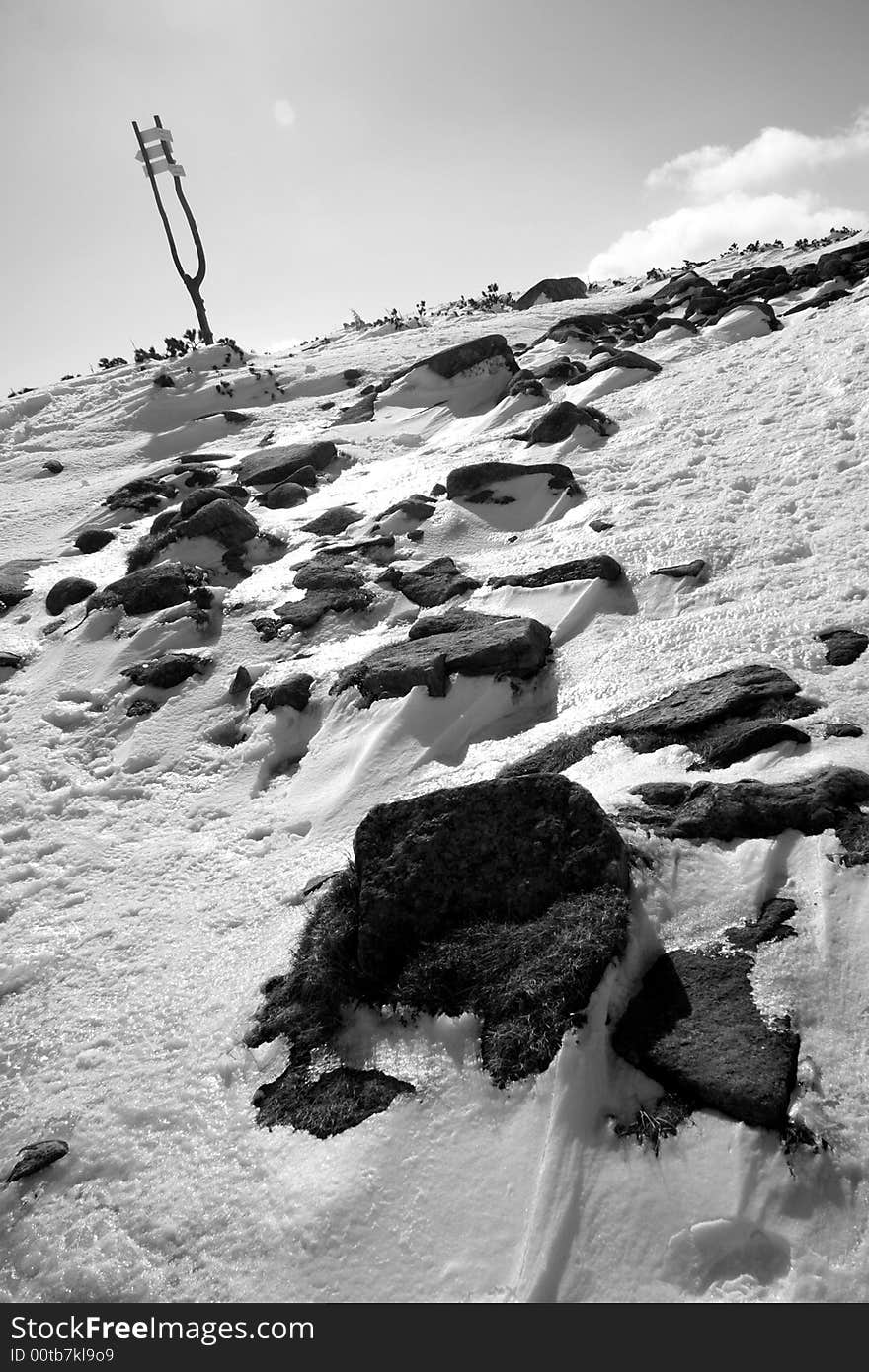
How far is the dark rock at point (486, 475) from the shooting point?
9727 millimetres

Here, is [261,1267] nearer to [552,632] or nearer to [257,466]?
[552,632]

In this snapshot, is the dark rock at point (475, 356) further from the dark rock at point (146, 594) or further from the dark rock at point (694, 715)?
the dark rock at point (694, 715)

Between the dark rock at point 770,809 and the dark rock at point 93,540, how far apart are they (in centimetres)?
909

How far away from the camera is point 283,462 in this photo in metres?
12.3

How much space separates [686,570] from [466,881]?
4.05 meters

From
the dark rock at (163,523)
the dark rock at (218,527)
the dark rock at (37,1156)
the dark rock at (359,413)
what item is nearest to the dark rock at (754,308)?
the dark rock at (359,413)

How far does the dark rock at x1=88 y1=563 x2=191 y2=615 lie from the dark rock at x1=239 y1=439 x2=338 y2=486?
3567 mm

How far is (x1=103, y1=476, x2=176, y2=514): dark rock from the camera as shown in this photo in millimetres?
11742

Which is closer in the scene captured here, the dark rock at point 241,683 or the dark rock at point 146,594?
the dark rock at point 241,683

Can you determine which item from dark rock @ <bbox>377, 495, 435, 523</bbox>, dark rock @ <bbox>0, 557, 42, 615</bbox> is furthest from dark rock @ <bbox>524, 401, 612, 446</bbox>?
dark rock @ <bbox>0, 557, 42, 615</bbox>

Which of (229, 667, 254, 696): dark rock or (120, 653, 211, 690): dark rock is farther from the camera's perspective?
(120, 653, 211, 690): dark rock

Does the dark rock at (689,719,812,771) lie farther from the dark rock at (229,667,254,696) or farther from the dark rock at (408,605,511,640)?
the dark rock at (229,667,254,696)

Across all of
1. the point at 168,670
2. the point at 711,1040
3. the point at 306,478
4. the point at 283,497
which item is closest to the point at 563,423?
the point at 306,478

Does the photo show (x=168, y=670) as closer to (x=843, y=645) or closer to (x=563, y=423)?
(x=843, y=645)
